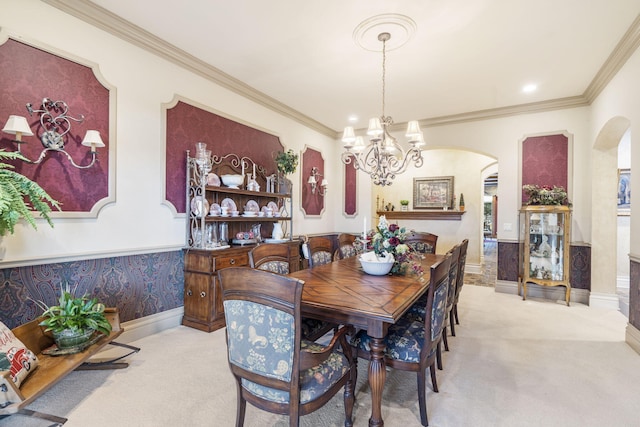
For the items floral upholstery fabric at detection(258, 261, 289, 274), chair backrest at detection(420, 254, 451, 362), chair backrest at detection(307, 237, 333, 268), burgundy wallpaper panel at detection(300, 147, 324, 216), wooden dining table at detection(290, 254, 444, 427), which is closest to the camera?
wooden dining table at detection(290, 254, 444, 427)

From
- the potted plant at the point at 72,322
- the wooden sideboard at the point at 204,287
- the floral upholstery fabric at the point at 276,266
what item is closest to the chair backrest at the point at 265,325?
the floral upholstery fabric at the point at 276,266

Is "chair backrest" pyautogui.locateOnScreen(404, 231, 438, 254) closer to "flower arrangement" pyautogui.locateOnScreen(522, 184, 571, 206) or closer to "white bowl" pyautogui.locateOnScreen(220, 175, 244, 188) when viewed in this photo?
"flower arrangement" pyautogui.locateOnScreen(522, 184, 571, 206)

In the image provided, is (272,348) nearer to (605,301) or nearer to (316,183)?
(316,183)

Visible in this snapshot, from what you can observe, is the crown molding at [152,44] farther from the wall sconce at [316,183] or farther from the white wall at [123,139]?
the wall sconce at [316,183]

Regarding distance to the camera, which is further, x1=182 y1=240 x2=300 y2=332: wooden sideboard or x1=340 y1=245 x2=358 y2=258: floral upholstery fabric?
x1=340 y1=245 x2=358 y2=258: floral upholstery fabric

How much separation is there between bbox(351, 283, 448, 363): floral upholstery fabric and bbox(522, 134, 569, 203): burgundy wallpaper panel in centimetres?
377

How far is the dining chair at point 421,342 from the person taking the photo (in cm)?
175

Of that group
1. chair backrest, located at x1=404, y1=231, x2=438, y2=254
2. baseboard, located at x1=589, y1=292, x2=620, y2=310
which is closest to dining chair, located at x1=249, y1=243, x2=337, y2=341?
chair backrest, located at x1=404, y1=231, x2=438, y2=254

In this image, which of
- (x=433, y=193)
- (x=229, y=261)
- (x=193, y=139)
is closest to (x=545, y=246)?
(x=433, y=193)

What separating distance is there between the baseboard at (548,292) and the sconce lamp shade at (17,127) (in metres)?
5.91

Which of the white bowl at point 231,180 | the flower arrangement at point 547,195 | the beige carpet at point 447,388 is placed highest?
the white bowl at point 231,180

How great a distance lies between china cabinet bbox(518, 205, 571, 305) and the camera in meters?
4.23

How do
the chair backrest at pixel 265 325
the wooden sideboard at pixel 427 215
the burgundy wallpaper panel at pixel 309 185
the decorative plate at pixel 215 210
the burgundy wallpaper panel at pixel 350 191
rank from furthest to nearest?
1. the wooden sideboard at pixel 427 215
2. the burgundy wallpaper panel at pixel 350 191
3. the burgundy wallpaper panel at pixel 309 185
4. the decorative plate at pixel 215 210
5. the chair backrest at pixel 265 325

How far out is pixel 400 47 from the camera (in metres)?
3.06
